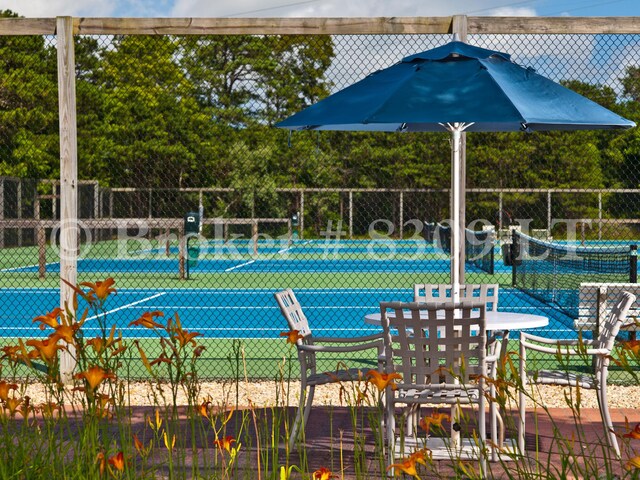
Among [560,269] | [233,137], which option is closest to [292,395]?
[560,269]

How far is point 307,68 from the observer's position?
12.5 meters

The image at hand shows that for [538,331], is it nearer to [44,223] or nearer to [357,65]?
[357,65]

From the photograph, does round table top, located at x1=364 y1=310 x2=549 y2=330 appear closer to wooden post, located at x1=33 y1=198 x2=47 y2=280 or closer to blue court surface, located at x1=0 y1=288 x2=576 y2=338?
blue court surface, located at x1=0 y1=288 x2=576 y2=338

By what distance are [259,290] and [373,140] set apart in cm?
585

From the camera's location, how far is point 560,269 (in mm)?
17797

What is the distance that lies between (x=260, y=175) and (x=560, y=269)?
35.1 ft

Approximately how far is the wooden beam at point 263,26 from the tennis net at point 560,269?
704 centimetres

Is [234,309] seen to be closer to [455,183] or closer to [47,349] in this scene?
[455,183]

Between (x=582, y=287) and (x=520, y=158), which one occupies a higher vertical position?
(x=520, y=158)

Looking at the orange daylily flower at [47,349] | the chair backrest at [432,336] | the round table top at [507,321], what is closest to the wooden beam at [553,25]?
the round table top at [507,321]

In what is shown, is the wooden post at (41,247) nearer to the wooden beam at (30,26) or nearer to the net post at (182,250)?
the net post at (182,250)

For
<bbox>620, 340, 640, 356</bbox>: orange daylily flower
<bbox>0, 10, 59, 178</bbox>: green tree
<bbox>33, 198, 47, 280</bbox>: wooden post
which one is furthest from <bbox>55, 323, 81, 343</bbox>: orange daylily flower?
<bbox>33, 198, 47, 280</bbox>: wooden post

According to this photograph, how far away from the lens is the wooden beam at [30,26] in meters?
8.14

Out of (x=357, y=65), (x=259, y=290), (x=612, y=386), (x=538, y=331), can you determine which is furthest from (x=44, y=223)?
(x=612, y=386)
